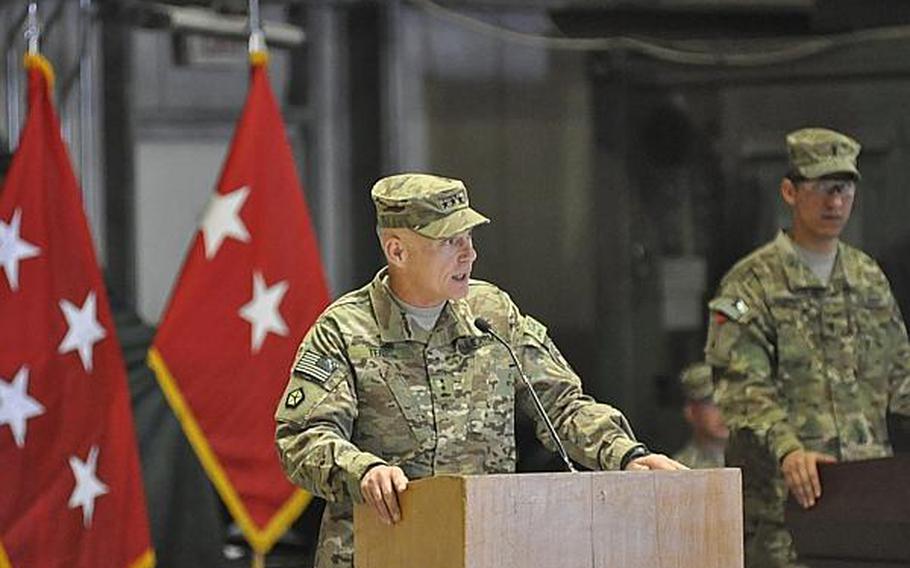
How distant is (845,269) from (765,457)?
0.50m

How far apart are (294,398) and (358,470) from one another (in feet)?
0.89

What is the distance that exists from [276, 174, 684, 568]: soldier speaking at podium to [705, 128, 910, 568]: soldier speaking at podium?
124cm

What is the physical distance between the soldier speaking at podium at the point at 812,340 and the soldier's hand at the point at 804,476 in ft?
0.69

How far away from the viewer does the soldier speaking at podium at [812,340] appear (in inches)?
196

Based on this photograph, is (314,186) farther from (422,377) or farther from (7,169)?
(422,377)

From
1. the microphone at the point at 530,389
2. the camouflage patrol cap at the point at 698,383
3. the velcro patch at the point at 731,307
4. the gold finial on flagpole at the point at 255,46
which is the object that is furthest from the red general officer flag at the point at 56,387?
the microphone at the point at 530,389

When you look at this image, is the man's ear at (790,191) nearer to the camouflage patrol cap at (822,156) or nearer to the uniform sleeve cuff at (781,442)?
the camouflage patrol cap at (822,156)

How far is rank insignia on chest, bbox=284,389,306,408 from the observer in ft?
11.9

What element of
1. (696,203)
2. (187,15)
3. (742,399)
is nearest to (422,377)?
(742,399)

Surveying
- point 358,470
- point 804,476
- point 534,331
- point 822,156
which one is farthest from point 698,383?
point 358,470

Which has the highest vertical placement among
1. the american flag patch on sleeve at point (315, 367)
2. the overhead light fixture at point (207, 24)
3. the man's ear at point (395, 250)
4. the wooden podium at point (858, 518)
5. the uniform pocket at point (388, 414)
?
the overhead light fixture at point (207, 24)

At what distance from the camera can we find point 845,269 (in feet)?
16.5

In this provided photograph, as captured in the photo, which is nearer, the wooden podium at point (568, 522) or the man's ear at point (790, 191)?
the wooden podium at point (568, 522)

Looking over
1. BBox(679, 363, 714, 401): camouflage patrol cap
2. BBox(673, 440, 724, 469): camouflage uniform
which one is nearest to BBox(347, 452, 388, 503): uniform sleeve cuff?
BBox(673, 440, 724, 469): camouflage uniform
